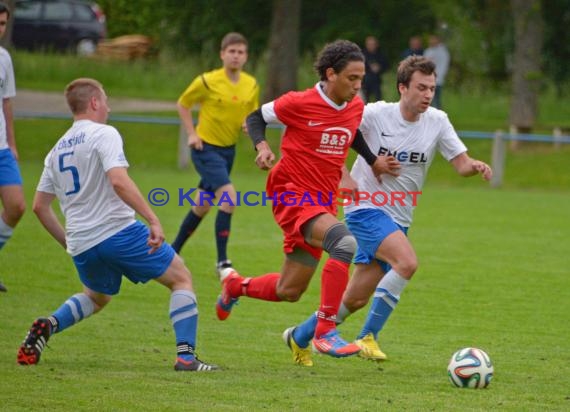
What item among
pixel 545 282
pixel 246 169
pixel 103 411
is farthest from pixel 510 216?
pixel 103 411

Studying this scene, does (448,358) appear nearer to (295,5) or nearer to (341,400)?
(341,400)

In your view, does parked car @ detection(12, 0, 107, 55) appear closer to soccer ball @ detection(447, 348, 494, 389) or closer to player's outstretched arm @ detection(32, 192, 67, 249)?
player's outstretched arm @ detection(32, 192, 67, 249)

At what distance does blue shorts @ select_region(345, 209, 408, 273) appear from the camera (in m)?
7.49

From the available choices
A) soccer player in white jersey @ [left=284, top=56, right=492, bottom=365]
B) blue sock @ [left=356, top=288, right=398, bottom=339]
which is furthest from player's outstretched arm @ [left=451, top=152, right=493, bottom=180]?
blue sock @ [left=356, top=288, right=398, bottom=339]

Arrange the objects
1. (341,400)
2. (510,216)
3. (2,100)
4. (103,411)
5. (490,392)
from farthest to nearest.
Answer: (510,216) → (2,100) → (490,392) → (341,400) → (103,411)

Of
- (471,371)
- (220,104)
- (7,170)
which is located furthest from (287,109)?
(220,104)

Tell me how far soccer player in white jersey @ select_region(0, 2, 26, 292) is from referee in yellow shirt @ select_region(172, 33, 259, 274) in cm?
242

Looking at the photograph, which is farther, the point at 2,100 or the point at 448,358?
the point at 2,100

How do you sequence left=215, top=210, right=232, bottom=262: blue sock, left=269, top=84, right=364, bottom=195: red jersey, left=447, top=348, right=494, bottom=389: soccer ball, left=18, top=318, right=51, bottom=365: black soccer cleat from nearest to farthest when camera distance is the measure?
left=447, top=348, right=494, bottom=389: soccer ball < left=18, top=318, right=51, bottom=365: black soccer cleat < left=269, top=84, right=364, bottom=195: red jersey < left=215, top=210, right=232, bottom=262: blue sock

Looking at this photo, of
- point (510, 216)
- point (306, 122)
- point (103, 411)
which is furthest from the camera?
point (510, 216)

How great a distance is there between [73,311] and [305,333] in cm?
147

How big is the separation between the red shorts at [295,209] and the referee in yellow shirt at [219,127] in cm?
395

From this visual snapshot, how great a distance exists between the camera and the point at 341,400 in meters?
5.96

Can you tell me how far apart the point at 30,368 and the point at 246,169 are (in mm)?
16526
